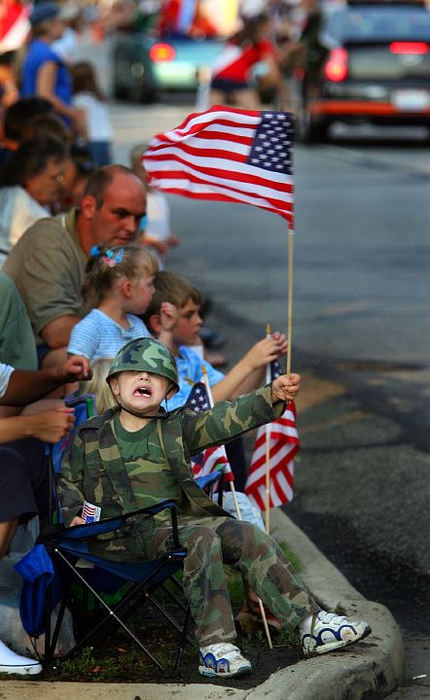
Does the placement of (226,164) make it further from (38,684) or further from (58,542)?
(38,684)

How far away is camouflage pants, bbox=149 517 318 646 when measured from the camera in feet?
16.2

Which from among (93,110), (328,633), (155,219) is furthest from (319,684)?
(93,110)

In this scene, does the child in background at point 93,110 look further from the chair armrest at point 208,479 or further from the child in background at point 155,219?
the chair armrest at point 208,479

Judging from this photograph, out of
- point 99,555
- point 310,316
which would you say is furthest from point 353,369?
point 99,555

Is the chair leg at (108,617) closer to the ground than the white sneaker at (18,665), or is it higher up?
higher up

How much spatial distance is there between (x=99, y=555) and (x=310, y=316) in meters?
6.44

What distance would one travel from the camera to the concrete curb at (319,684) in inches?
185

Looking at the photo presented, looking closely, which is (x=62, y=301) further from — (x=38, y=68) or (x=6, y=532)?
(x=38, y=68)

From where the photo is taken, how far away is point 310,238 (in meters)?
15.2

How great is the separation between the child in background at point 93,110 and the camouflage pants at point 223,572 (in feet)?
29.5

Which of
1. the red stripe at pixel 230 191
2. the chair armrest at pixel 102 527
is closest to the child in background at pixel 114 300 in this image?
the red stripe at pixel 230 191

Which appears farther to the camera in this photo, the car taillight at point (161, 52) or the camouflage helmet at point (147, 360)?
the car taillight at point (161, 52)

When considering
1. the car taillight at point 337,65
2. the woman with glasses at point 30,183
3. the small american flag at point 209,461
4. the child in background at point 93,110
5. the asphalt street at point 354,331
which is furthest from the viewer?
the car taillight at point 337,65

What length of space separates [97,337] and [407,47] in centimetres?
1569
